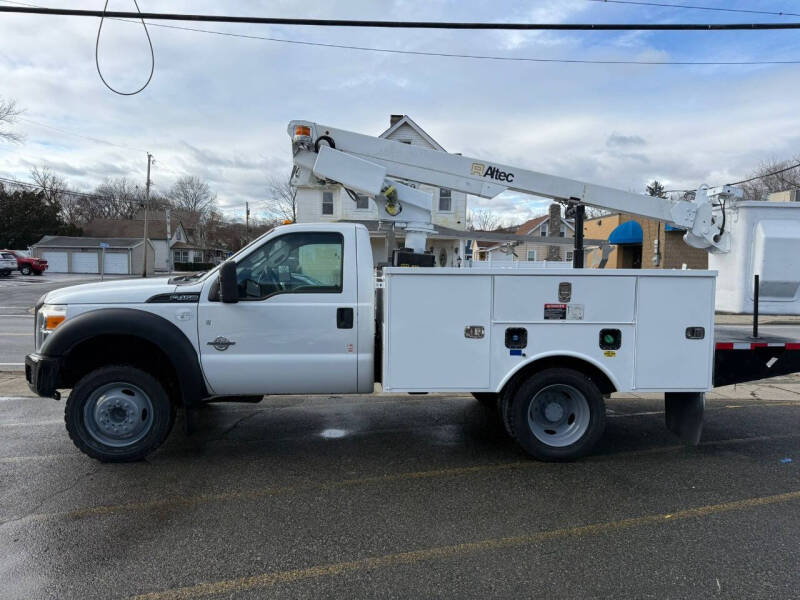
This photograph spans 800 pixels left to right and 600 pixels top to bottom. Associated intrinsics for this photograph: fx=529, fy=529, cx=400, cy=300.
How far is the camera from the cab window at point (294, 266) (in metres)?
4.71

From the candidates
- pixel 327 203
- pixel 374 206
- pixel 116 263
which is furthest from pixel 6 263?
pixel 374 206

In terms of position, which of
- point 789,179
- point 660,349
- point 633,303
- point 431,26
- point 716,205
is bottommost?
point 660,349

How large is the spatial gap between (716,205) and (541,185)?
219cm

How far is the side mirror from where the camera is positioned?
4438 mm

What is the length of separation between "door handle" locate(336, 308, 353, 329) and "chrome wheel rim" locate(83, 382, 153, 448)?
176 centimetres

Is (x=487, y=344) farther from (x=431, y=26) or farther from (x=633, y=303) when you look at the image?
(x=431, y=26)

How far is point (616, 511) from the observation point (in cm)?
384

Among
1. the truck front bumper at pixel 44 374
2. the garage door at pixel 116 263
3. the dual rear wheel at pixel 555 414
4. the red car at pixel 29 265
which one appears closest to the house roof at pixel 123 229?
the garage door at pixel 116 263

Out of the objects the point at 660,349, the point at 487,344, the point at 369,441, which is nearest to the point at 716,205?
the point at 660,349

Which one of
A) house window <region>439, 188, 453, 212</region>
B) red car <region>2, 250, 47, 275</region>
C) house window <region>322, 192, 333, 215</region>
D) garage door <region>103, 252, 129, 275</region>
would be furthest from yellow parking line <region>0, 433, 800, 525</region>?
garage door <region>103, 252, 129, 275</region>

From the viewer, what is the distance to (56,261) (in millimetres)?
50344

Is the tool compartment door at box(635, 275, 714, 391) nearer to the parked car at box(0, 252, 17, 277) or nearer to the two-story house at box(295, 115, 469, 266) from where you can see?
the two-story house at box(295, 115, 469, 266)

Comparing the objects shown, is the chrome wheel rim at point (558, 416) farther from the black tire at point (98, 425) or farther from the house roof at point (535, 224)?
the house roof at point (535, 224)

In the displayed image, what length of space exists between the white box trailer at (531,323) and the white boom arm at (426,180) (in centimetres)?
165
